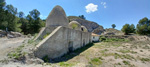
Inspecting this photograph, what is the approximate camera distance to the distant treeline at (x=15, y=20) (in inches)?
723

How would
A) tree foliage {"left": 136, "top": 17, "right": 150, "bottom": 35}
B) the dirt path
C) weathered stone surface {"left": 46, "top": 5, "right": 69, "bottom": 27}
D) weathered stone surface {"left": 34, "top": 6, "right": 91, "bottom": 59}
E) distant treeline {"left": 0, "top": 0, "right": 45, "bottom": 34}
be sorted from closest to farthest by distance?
1. the dirt path
2. weathered stone surface {"left": 34, "top": 6, "right": 91, "bottom": 59}
3. weathered stone surface {"left": 46, "top": 5, "right": 69, "bottom": 27}
4. distant treeline {"left": 0, "top": 0, "right": 45, "bottom": 34}
5. tree foliage {"left": 136, "top": 17, "right": 150, "bottom": 35}

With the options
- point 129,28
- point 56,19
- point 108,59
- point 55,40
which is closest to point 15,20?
point 56,19

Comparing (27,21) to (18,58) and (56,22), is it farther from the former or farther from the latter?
(18,58)

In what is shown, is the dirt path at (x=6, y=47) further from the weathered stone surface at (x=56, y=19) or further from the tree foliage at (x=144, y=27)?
the tree foliage at (x=144, y=27)

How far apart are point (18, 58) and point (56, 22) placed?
6.01 metres

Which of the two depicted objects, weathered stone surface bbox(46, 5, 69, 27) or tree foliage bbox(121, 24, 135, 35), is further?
tree foliage bbox(121, 24, 135, 35)

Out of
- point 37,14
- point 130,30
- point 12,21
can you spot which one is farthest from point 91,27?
point 12,21

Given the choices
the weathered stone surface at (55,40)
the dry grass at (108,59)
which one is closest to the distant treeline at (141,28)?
the dry grass at (108,59)

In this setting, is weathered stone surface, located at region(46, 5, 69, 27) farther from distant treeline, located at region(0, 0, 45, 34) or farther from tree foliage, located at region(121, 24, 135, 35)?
tree foliage, located at region(121, 24, 135, 35)

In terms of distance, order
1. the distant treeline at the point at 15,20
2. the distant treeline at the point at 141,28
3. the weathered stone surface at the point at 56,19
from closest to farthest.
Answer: the weathered stone surface at the point at 56,19 < the distant treeline at the point at 15,20 < the distant treeline at the point at 141,28

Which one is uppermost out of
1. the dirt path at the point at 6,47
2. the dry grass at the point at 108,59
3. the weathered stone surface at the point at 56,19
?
the weathered stone surface at the point at 56,19

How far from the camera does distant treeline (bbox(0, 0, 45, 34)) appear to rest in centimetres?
1836

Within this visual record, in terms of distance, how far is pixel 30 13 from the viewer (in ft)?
96.5

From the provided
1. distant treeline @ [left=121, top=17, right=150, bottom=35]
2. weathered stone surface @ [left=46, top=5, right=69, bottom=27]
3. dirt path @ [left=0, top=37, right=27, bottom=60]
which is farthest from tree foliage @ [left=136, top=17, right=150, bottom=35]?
dirt path @ [left=0, top=37, right=27, bottom=60]
